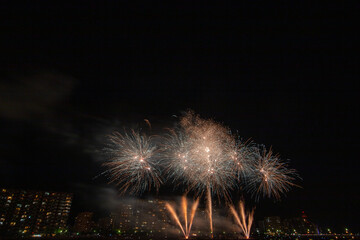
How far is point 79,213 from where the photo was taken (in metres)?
150

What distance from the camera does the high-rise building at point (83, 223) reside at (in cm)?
14014

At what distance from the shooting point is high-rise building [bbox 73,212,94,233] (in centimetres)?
14014

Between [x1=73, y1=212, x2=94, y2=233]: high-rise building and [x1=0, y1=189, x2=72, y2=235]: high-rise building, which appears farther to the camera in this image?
[x1=73, y1=212, x2=94, y2=233]: high-rise building

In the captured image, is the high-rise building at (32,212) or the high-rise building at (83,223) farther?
the high-rise building at (83,223)

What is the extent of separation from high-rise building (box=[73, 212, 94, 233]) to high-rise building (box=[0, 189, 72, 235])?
800 inches

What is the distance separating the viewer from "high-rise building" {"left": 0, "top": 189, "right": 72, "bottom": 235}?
323ft

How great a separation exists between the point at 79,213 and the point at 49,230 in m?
40.5

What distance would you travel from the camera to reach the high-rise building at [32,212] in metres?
98.5

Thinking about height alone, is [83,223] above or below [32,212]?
below

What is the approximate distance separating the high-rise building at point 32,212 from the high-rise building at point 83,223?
66.7 feet

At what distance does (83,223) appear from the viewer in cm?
14400

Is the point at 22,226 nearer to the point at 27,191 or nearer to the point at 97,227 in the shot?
the point at 27,191

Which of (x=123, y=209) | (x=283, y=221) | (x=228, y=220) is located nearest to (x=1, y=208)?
(x=123, y=209)

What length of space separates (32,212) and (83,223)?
145ft
